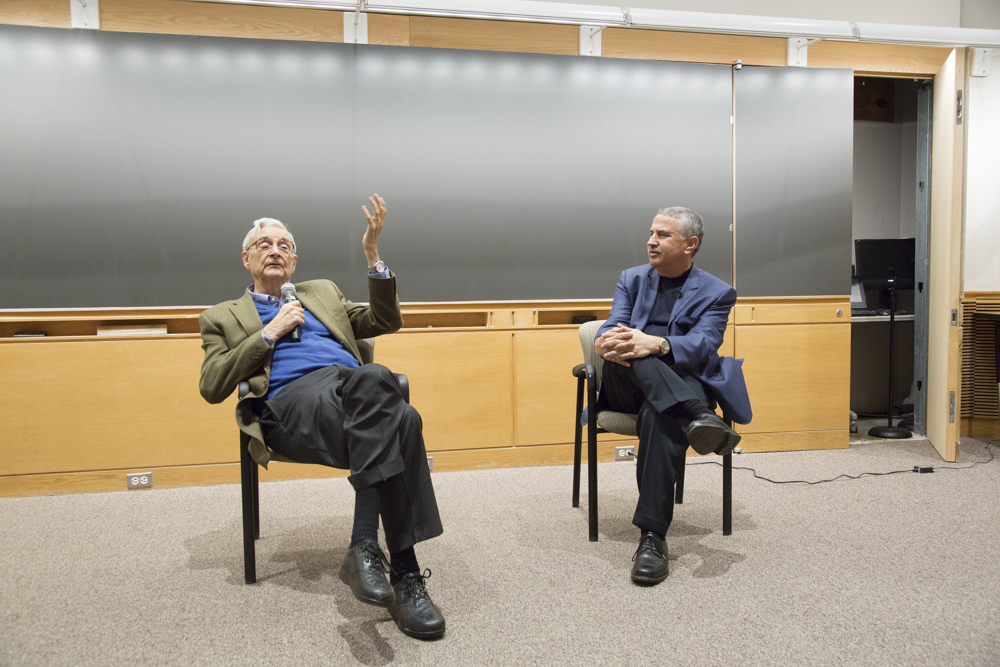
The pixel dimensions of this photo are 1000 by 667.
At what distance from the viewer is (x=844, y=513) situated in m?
2.93

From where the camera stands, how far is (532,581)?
7.41ft

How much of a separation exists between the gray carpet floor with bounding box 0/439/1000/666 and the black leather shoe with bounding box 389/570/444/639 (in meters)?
0.05

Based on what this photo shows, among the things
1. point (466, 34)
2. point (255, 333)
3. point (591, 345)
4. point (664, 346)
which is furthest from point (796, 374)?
point (255, 333)

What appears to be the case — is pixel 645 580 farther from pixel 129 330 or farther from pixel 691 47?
pixel 691 47

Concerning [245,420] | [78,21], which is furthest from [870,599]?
[78,21]

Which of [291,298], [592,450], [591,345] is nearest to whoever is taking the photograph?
[291,298]

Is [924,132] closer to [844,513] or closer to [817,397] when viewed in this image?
[817,397]

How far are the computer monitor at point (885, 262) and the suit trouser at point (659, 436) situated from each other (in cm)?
301

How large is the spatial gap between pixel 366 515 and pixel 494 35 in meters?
3.00

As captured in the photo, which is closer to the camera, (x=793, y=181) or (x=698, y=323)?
(x=698, y=323)

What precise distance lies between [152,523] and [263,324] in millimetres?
1204

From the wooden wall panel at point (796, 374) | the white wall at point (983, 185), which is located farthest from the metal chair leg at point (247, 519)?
the white wall at point (983, 185)

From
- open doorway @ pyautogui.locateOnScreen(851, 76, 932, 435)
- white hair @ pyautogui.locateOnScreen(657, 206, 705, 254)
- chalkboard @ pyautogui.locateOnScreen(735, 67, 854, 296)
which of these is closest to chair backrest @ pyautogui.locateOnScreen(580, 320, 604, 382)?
white hair @ pyautogui.locateOnScreen(657, 206, 705, 254)

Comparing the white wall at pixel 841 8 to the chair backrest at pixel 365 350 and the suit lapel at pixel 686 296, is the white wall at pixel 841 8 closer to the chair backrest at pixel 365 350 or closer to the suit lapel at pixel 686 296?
the suit lapel at pixel 686 296
